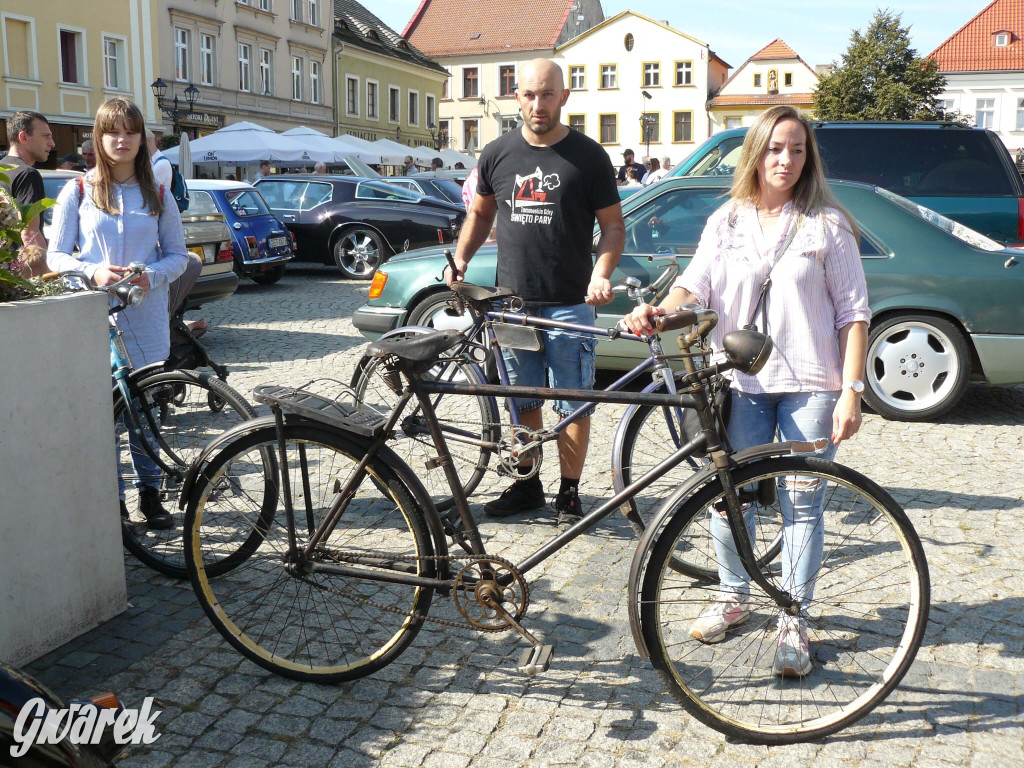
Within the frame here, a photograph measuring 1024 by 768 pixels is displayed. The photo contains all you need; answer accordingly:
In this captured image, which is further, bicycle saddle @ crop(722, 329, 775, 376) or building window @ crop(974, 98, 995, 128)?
building window @ crop(974, 98, 995, 128)

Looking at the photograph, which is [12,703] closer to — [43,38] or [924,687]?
[924,687]

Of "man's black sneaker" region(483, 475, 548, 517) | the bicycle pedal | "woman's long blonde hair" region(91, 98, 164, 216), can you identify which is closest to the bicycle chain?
the bicycle pedal

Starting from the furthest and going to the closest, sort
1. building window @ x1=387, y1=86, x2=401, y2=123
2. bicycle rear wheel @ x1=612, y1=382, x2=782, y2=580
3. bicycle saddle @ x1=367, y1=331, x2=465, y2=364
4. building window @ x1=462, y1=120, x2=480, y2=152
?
1. building window @ x1=462, y1=120, x2=480, y2=152
2. building window @ x1=387, y1=86, x2=401, y2=123
3. bicycle rear wheel @ x1=612, y1=382, x2=782, y2=580
4. bicycle saddle @ x1=367, y1=331, x2=465, y2=364

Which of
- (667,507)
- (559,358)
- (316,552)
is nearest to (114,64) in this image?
(559,358)

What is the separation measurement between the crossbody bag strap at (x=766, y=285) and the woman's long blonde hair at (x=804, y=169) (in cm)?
5

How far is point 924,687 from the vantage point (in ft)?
11.3

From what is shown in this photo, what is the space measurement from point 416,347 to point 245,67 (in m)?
41.9

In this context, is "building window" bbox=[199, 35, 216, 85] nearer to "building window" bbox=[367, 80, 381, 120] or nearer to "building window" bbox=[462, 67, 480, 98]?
"building window" bbox=[367, 80, 381, 120]

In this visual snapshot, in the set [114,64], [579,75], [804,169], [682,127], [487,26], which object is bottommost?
[804,169]

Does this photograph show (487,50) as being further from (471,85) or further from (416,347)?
(416,347)

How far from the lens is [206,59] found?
128ft

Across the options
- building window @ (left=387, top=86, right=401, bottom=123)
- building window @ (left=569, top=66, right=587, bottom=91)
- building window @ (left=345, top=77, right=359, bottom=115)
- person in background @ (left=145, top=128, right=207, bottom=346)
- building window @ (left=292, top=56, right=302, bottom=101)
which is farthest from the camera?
building window @ (left=569, top=66, right=587, bottom=91)

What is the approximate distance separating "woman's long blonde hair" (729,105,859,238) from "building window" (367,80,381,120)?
52358 mm

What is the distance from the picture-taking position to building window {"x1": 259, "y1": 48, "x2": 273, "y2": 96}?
43.1 meters
